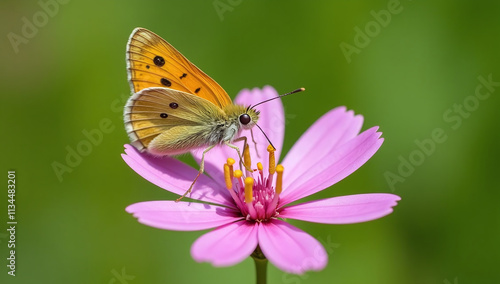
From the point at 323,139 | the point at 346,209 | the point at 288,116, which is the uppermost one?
the point at 288,116

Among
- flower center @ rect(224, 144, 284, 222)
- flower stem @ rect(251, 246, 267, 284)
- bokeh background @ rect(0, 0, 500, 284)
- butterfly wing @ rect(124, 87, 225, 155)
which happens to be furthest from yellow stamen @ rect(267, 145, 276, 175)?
bokeh background @ rect(0, 0, 500, 284)

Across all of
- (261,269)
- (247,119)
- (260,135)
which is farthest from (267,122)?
(261,269)

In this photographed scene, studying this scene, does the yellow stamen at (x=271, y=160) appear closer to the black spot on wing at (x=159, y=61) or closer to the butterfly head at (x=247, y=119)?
the butterfly head at (x=247, y=119)

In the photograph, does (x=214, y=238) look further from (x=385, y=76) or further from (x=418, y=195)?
(x=385, y=76)

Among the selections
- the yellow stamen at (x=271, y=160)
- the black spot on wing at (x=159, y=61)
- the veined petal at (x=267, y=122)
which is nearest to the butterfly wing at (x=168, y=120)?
the black spot on wing at (x=159, y=61)

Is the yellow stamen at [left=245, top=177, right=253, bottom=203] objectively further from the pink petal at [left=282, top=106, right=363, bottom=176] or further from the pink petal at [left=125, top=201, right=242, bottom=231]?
the pink petal at [left=282, top=106, right=363, bottom=176]

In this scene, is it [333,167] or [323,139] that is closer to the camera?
Result: [333,167]

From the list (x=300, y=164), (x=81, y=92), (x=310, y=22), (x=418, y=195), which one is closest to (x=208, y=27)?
(x=310, y=22)

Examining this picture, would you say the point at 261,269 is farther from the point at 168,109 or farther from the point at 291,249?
the point at 168,109
